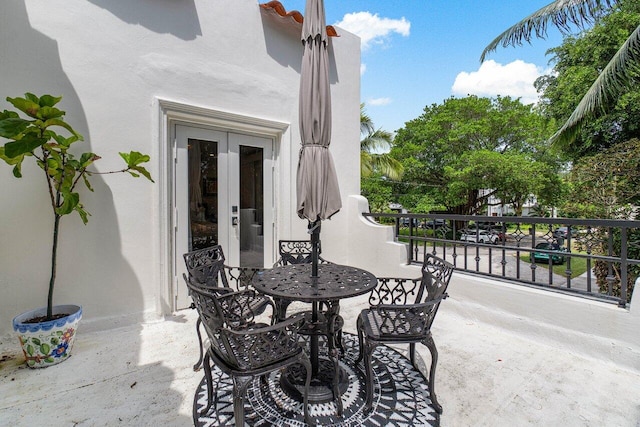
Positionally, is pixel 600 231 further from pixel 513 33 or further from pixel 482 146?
pixel 482 146

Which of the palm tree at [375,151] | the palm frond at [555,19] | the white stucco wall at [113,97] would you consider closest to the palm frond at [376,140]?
the palm tree at [375,151]

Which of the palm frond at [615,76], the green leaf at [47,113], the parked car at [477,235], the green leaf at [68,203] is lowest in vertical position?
the parked car at [477,235]

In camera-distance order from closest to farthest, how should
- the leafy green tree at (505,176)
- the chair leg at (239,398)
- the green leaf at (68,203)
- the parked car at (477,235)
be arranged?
the chair leg at (239,398) < the green leaf at (68,203) < the parked car at (477,235) < the leafy green tree at (505,176)

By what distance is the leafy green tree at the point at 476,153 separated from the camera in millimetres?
15133

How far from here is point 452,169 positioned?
16453mm

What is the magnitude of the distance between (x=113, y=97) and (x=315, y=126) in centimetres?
258

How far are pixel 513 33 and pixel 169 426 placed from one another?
10.4 metres

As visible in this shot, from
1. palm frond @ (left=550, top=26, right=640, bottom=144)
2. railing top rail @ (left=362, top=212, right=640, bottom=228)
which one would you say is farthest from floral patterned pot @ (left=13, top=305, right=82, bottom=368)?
palm frond @ (left=550, top=26, right=640, bottom=144)

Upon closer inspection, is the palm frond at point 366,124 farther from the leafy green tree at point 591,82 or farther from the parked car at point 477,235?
the parked car at point 477,235

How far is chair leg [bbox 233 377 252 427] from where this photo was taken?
1503mm

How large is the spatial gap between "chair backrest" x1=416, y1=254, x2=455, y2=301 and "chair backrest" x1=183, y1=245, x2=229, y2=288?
1879 millimetres

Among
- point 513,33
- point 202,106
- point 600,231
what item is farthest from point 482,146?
point 202,106

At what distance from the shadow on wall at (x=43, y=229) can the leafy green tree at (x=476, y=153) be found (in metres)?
16.1

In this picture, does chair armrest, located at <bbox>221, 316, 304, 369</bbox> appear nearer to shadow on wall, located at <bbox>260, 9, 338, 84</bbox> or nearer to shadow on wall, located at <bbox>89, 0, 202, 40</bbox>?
shadow on wall, located at <bbox>89, 0, 202, 40</bbox>
